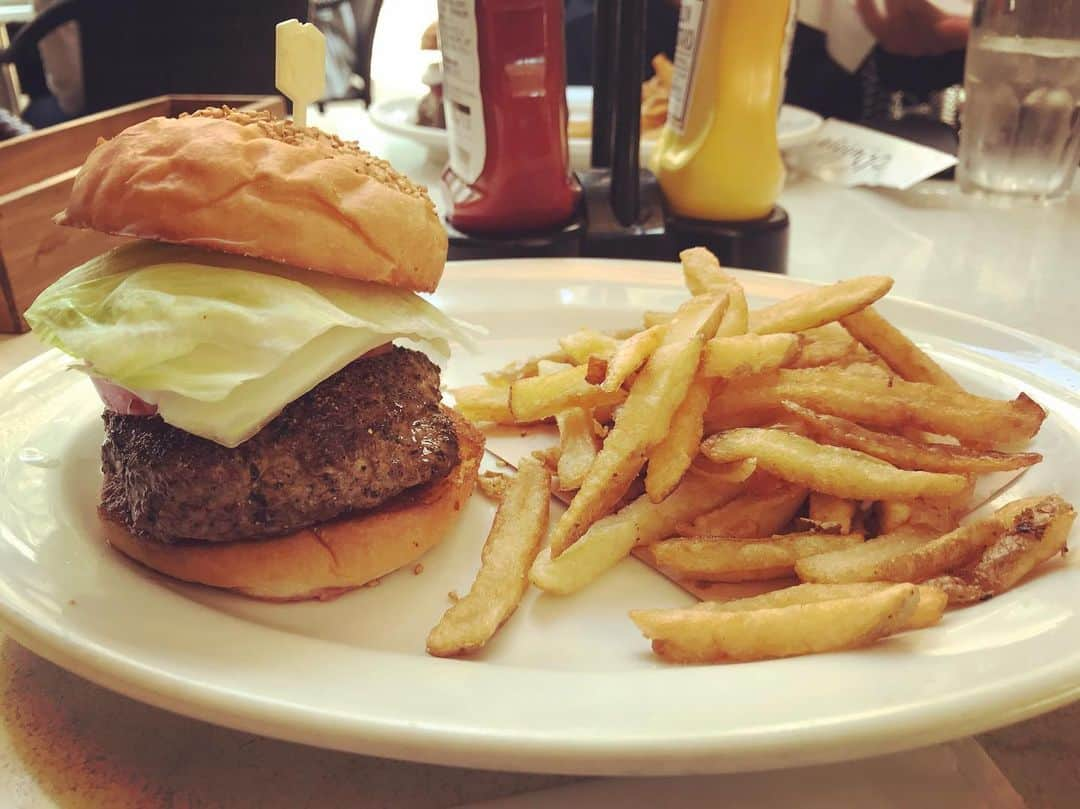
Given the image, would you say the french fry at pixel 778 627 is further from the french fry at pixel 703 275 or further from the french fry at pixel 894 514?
the french fry at pixel 703 275

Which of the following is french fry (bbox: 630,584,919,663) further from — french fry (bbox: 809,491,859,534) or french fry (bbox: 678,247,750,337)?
french fry (bbox: 678,247,750,337)

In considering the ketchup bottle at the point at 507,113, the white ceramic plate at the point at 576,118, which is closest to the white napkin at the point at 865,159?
the white ceramic plate at the point at 576,118

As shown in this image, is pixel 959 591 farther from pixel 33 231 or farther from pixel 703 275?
pixel 33 231

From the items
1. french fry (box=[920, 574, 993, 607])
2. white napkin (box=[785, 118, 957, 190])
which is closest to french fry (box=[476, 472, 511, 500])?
french fry (box=[920, 574, 993, 607])

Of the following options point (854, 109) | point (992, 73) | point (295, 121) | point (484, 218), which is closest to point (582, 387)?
point (295, 121)

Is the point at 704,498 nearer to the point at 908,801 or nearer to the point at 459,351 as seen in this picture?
the point at 908,801
